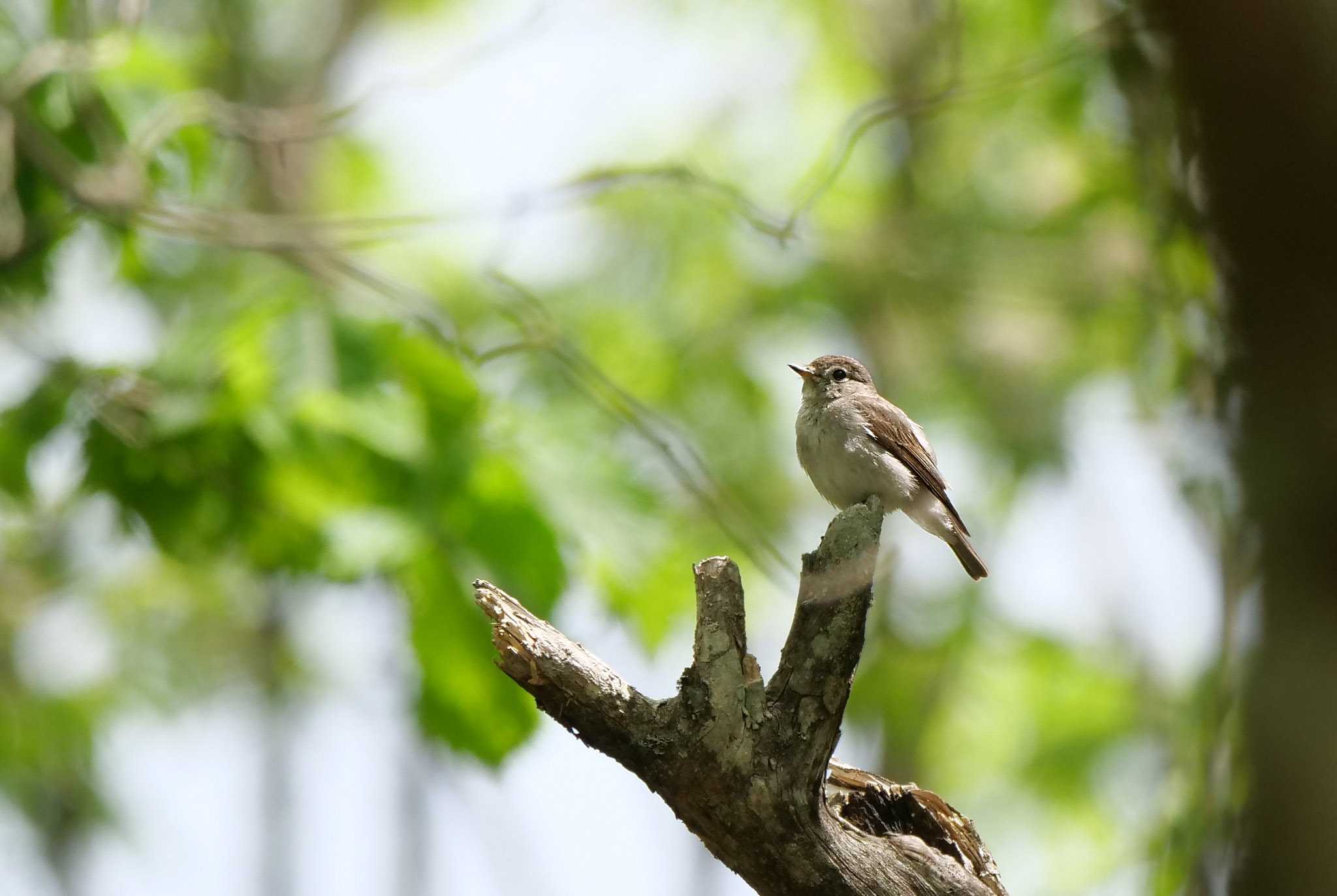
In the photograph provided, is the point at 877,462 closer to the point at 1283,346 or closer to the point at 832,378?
the point at 832,378

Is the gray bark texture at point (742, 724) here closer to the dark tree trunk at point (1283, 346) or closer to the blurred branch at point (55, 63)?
the dark tree trunk at point (1283, 346)

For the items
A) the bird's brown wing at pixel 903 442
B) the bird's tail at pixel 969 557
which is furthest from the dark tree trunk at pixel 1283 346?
the bird's tail at pixel 969 557

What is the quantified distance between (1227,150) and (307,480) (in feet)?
12.8

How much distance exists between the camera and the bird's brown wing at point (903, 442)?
5.25 meters

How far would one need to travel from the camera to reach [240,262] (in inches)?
386

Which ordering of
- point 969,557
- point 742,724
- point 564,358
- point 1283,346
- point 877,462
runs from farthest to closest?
point 969,557 → point 877,462 → point 564,358 → point 742,724 → point 1283,346

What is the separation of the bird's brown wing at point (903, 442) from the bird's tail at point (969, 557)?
0.19 m

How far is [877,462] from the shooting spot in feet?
16.9

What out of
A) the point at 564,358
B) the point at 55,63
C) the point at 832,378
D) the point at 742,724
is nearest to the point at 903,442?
the point at 832,378

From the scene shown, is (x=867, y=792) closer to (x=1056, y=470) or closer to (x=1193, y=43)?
(x=1193, y=43)

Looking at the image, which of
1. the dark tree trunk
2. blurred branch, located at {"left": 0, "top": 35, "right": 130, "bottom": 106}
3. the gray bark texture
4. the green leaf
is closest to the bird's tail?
the green leaf

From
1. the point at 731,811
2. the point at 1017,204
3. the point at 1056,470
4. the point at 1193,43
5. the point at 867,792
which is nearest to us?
the point at 1193,43

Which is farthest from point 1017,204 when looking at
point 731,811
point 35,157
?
point 731,811

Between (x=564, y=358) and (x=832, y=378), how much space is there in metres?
1.48
